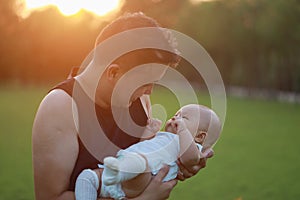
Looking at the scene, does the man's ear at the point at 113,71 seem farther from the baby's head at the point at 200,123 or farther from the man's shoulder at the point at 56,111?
the baby's head at the point at 200,123

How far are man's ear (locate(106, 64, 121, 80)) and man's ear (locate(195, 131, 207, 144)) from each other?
2.09ft

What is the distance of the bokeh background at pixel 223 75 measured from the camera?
8.62 metres

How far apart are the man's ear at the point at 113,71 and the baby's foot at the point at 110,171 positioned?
0.34 m

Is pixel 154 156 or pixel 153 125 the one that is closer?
pixel 154 156

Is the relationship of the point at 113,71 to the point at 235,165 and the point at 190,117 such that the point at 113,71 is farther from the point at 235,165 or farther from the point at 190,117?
the point at 235,165

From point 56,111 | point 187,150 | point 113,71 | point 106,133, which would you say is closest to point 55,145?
point 56,111

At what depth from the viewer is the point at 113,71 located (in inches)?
98.0

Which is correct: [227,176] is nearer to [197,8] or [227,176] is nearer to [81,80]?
[81,80]

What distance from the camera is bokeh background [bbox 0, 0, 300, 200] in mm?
8625

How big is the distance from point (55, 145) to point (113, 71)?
38 centimetres

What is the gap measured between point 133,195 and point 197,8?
117 feet

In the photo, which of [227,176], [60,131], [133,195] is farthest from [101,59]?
[227,176]

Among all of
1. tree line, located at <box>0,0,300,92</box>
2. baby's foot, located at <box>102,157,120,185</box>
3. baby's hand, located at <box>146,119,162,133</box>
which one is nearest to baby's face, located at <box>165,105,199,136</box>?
baby's hand, located at <box>146,119,162,133</box>

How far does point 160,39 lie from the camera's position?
2461 mm
